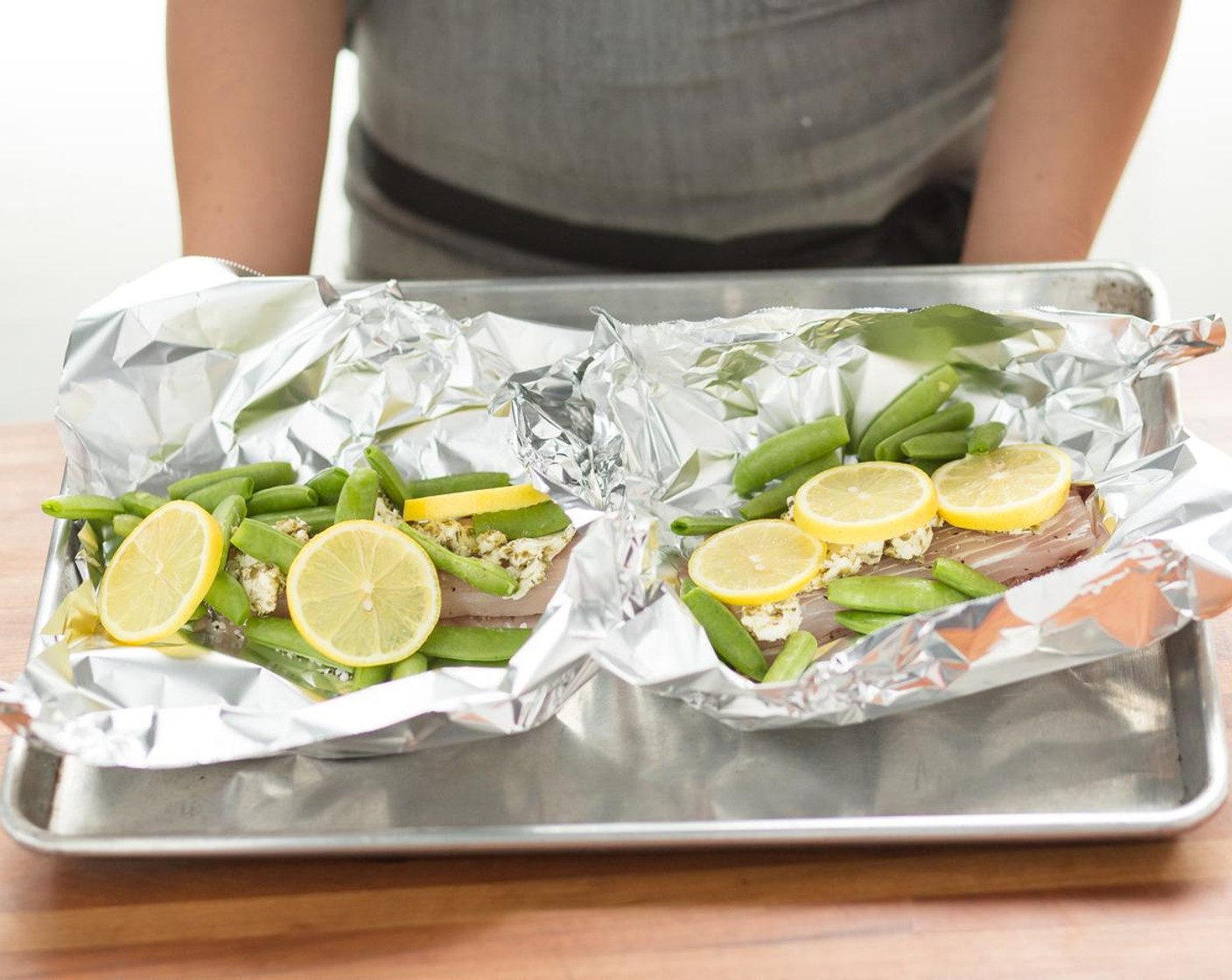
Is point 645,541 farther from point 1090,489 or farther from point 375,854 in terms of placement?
point 1090,489

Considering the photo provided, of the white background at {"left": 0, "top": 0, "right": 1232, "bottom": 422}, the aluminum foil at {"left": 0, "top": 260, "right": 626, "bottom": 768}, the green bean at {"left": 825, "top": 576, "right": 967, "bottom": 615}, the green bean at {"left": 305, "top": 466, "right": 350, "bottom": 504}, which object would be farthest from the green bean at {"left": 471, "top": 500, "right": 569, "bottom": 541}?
the white background at {"left": 0, "top": 0, "right": 1232, "bottom": 422}

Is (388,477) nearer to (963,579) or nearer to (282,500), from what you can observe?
(282,500)

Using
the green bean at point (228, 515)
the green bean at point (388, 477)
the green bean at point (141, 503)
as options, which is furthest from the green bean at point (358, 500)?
the green bean at point (141, 503)

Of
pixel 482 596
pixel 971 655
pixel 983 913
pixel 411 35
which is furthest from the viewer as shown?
pixel 411 35

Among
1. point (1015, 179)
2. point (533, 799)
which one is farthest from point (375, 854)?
point (1015, 179)

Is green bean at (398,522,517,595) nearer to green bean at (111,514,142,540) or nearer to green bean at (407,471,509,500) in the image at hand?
green bean at (407,471,509,500)

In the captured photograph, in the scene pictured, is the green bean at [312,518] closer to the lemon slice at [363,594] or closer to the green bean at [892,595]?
the lemon slice at [363,594]
